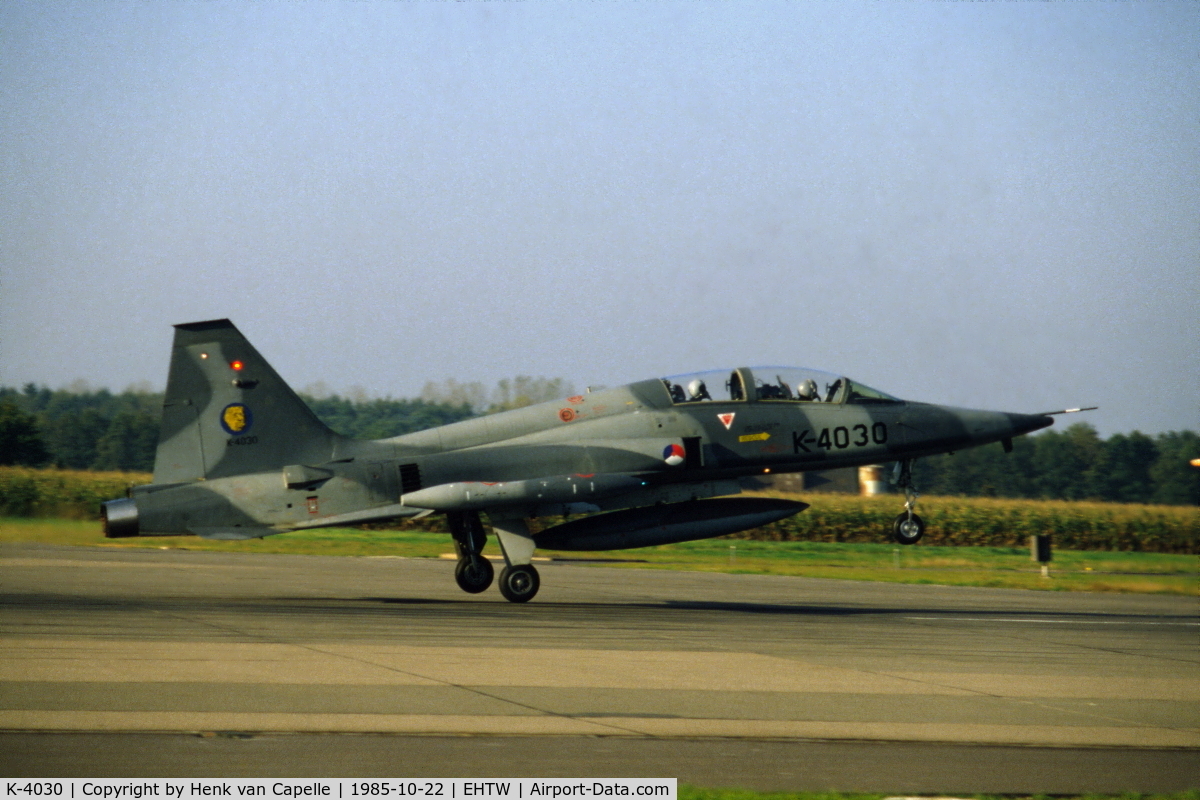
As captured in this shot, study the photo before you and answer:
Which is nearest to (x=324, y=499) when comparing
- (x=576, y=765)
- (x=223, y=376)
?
(x=223, y=376)

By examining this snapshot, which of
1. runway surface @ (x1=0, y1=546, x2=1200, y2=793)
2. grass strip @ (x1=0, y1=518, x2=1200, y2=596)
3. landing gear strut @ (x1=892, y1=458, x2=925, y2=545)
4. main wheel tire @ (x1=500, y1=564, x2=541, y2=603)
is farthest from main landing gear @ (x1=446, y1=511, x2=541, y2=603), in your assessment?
grass strip @ (x1=0, y1=518, x2=1200, y2=596)

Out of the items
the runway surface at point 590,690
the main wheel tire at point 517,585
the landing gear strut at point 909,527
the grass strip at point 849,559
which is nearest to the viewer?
the runway surface at point 590,690

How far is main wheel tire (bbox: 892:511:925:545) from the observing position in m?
22.1

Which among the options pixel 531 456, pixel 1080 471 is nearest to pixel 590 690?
pixel 531 456

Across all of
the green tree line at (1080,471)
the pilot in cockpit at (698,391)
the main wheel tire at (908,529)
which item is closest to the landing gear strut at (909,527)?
the main wheel tire at (908,529)

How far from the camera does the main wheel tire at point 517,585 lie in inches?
850

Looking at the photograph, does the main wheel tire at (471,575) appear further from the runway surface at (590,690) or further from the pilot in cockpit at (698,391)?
the pilot in cockpit at (698,391)

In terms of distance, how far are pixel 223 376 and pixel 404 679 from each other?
33.6 ft

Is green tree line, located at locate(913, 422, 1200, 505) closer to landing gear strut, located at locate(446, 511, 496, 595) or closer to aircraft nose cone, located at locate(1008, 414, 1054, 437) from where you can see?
aircraft nose cone, located at locate(1008, 414, 1054, 437)

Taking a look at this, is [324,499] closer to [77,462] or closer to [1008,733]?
[77,462]

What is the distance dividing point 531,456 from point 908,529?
7325 millimetres

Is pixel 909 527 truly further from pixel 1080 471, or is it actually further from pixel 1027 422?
pixel 1080 471

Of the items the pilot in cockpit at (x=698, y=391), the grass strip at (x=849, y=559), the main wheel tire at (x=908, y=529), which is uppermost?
the pilot in cockpit at (x=698, y=391)

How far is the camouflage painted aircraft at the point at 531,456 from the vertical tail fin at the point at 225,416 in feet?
0.08
